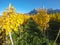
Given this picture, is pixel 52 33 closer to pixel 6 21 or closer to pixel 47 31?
pixel 47 31

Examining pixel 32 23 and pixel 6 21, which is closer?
pixel 6 21

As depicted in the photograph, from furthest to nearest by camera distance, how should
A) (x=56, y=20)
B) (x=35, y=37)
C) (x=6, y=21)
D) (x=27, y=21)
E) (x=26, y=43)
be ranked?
1. (x=27, y=21)
2. (x=56, y=20)
3. (x=35, y=37)
4. (x=26, y=43)
5. (x=6, y=21)

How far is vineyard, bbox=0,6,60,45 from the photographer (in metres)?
38.6

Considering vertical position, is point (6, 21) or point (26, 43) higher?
point (6, 21)

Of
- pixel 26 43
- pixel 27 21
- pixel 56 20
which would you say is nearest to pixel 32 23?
pixel 27 21

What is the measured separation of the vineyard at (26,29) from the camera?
38.6 m

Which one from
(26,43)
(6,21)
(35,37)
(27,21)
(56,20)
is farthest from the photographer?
(27,21)

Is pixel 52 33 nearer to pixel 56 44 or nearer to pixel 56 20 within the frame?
pixel 56 20

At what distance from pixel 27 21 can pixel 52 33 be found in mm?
10365

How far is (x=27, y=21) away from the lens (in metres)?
57.5

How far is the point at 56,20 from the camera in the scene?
53.6 m

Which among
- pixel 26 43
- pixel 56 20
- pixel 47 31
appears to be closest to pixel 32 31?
pixel 47 31

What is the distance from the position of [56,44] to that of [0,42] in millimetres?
11306

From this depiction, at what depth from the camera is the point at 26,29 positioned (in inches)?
1997
